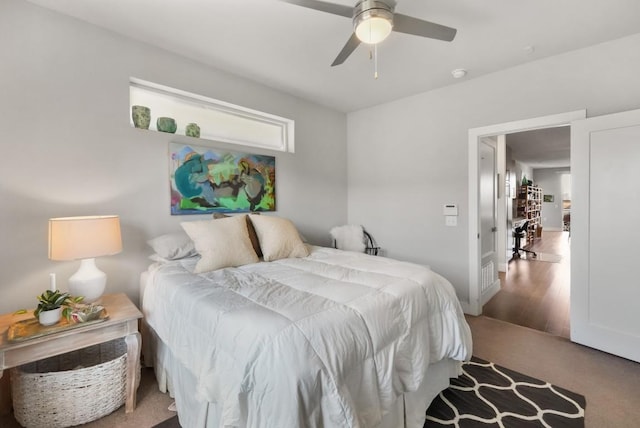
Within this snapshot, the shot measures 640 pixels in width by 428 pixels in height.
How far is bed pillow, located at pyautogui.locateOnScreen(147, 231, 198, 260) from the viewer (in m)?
2.21

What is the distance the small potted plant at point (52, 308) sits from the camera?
5.11 feet

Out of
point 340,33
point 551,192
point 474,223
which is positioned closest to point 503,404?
point 474,223

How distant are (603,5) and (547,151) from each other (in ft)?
21.7

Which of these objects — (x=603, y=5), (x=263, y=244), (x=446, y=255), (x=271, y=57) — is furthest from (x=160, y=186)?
(x=603, y=5)

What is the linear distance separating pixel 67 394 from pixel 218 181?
1866 millimetres

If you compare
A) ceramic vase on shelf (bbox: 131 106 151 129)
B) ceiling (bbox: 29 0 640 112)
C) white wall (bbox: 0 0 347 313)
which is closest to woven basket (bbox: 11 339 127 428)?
white wall (bbox: 0 0 347 313)

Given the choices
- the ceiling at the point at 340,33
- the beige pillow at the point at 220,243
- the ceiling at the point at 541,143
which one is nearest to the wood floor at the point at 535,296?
the ceiling at the point at 541,143

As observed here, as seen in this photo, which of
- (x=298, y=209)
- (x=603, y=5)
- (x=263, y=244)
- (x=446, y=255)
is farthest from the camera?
(x=298, y=209)

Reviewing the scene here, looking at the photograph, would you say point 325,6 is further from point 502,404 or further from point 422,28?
point 502,404

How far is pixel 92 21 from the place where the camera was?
2.10m

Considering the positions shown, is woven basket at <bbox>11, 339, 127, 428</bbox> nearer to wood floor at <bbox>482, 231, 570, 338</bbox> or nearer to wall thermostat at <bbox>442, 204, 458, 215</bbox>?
wall thermostat at <bbox>442, 204, 458, 215</bbox>

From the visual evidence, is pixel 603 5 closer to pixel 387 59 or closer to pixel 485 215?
pixel 387 59

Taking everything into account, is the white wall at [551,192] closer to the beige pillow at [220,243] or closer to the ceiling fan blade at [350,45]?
the ceiling fan blade at [350,45]

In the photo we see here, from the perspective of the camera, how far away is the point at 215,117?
2.93m
